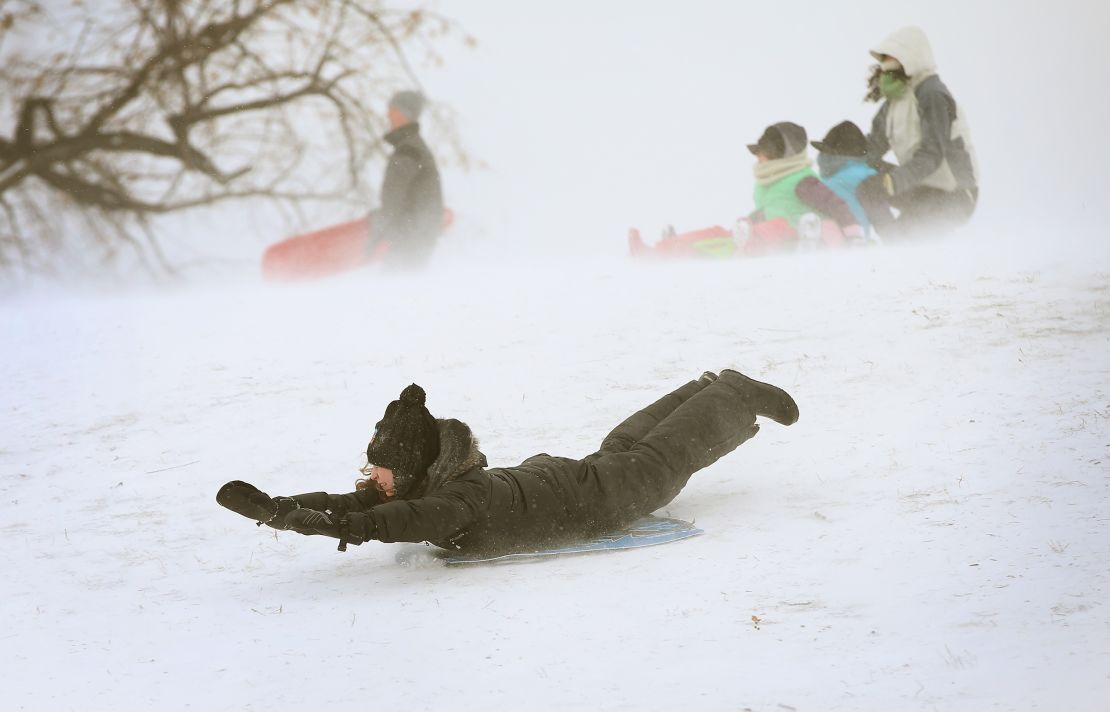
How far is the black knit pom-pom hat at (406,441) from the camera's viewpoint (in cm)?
379

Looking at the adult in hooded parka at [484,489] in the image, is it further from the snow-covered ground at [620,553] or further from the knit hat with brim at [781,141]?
the knit hat with brim at [781,141]

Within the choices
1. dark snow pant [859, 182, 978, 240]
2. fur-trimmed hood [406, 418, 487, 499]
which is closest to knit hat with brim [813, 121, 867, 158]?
dark snow pant [859, 182, 978, 240]

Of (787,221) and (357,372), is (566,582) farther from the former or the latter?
(787,221)

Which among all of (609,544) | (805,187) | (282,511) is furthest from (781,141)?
(282,511)

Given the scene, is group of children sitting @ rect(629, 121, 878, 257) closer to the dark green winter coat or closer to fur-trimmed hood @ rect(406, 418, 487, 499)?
the dark green winter coat

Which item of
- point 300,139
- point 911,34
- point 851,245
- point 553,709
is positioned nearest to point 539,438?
point 553,709

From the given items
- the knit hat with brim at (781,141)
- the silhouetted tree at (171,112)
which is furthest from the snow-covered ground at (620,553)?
the silhouetted tree at (171,112)

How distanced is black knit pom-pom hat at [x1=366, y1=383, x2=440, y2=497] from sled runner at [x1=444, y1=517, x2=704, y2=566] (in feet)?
1.01

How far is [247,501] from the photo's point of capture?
3.44 metres

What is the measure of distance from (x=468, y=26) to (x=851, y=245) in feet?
15.1

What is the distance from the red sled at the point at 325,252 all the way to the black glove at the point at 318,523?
6.61 meters

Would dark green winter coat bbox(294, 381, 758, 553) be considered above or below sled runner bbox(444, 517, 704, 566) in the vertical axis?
above

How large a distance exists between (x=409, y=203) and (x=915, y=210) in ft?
12.8

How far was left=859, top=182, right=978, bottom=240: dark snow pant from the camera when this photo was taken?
848cm
